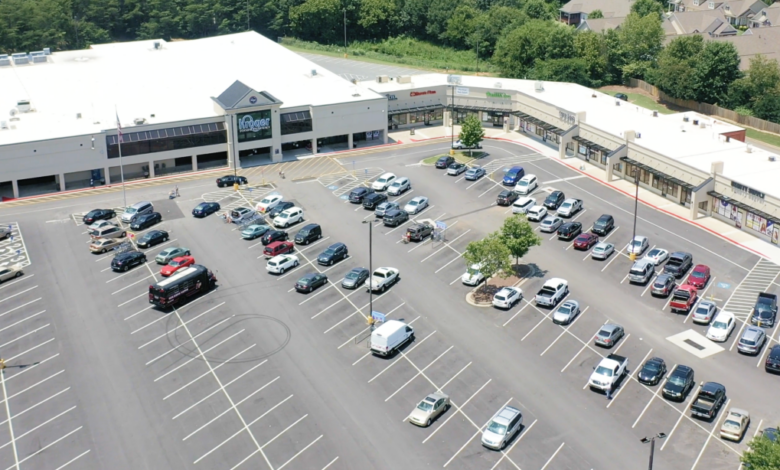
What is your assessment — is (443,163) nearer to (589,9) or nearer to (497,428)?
(497,428)

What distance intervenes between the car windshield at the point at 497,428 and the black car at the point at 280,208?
36.7 m

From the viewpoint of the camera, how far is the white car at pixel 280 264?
72125 mm

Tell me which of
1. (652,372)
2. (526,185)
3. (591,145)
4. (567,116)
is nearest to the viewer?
(652,372)

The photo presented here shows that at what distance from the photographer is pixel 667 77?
12562cm

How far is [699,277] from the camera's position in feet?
231

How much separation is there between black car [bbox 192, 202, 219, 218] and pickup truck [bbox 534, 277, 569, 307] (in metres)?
32.6

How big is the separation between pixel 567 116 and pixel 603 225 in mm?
24217

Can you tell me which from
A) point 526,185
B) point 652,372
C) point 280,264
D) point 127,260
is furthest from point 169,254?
point 652,372

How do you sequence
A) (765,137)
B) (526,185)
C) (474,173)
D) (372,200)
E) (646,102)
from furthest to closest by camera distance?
(646,102) < (765,137) < (474,173) < (526,185) < (372,200)

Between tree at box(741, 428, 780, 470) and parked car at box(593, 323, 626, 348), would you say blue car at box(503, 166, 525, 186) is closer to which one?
parked car at box(593, 323, 626, 348)

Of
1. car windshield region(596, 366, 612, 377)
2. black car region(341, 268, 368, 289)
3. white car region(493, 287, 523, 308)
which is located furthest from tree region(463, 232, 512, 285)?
car windshield region(596, 366, 612, 377)

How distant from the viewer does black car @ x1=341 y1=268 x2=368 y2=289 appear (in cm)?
6969

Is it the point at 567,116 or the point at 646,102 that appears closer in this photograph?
the point at 567,116

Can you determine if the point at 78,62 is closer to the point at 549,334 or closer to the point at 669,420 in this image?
the point at 549,334
